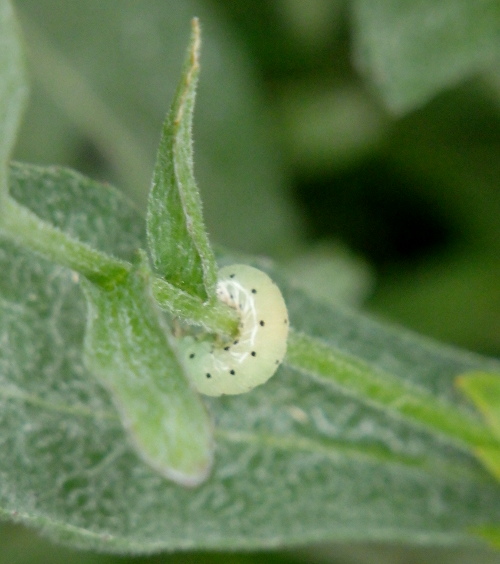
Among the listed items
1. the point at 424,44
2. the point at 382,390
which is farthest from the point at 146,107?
the point at 382,390

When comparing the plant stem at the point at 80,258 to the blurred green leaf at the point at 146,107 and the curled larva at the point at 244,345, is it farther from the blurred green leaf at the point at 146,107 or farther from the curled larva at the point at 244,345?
the blurred green leaf at the point at 146,107

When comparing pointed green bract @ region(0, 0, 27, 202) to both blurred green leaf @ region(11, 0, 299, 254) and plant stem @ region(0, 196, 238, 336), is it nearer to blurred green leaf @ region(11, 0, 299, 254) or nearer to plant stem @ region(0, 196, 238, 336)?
plant stem @ region(0, 196, 238, 336)

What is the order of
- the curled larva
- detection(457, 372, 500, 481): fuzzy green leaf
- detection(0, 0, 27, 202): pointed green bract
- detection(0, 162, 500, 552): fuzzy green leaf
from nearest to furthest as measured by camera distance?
detection(0, 0, 27, 202): pointed green bract → the curled larva → detection(0, 162, 500, 552): fuzzy green leaf → detection(457, 372, 500, 481): fuzzy green leaf

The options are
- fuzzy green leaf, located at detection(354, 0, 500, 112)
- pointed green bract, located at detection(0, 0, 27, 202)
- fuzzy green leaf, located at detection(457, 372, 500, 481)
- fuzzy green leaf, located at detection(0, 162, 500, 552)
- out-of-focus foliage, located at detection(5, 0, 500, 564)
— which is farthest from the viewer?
out-of-focus foliage, located at detection(5, 0, 500, 564)

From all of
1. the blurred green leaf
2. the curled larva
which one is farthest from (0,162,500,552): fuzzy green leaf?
the blurred green leaf

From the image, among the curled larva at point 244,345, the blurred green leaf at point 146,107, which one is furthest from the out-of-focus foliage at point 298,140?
the curled larva at point 244,345

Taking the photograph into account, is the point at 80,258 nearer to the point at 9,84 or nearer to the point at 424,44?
the point at 9,84

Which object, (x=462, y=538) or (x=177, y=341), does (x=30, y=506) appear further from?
(x=462, y=538)
